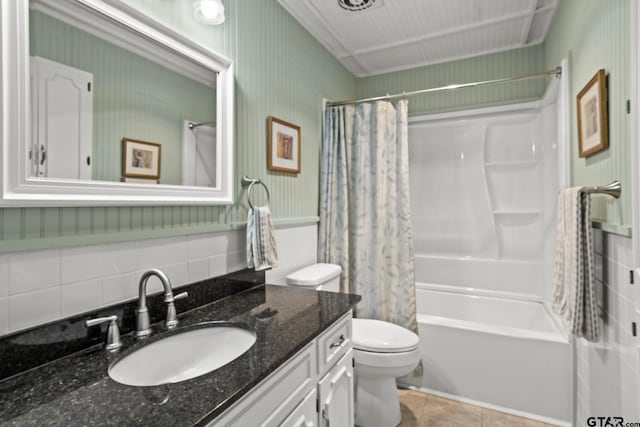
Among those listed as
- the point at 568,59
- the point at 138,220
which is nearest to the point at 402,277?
the point at 568,59

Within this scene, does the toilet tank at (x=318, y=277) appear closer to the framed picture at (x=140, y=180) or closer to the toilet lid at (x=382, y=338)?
the toilet lid at (x=382, y=338)

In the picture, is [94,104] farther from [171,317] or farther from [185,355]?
[185,355]

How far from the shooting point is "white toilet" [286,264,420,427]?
6.06 ft

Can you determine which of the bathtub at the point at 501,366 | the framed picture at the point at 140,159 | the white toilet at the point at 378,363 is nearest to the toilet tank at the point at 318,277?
the white toilet at the point at 378,363

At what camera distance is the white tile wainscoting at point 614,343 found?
1.15 metres

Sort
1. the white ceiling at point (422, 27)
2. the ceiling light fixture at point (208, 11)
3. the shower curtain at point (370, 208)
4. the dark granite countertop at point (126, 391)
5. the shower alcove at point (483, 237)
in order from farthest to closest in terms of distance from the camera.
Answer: the shower curtain at point (370, 208)
the shower alcove at point (483, 237)
the white ceiling at point (422, 27)
the ceiling light fixture at point (208, 11)
the dark granite countertop at point (126, 391)

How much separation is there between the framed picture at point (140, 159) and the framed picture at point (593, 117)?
5.69 ft

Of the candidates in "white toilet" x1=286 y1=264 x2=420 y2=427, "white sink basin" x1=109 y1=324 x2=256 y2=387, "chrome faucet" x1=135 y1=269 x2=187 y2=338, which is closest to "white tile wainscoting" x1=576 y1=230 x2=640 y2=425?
"white toilet" x1=286 y1=264 x2=420 y2=427

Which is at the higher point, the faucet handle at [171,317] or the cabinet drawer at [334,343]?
the faucet handle at [171,317]

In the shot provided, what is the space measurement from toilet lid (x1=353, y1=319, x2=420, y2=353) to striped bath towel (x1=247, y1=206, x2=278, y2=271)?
2.50 ft

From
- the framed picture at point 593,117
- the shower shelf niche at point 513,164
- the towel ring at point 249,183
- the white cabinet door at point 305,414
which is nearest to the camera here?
the white cabinet door at point 305,414

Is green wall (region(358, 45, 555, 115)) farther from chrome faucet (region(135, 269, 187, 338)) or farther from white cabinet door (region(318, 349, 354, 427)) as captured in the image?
chrome faucet (region(135, 269, 187, 338))

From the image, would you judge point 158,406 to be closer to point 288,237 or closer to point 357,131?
point 288,237

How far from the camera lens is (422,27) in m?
2.31
